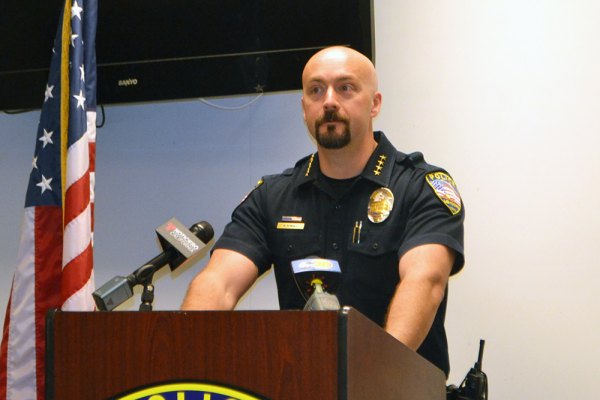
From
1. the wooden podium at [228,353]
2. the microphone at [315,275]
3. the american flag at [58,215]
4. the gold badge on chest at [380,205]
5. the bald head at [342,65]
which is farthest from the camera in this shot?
the american flag at [58,215]

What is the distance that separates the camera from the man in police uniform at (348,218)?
8.02 feet

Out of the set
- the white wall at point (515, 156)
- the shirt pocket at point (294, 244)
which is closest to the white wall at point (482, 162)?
the white wall at point (515, 156)

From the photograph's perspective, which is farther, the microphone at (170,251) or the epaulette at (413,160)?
the epaulette at (413,160)

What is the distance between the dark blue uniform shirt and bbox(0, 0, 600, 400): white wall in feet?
2.11

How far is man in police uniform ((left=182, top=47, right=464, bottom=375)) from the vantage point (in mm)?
2443

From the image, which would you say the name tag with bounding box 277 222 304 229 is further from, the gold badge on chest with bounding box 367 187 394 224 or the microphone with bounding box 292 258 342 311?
the microphone with bounding box 292 258 342 311

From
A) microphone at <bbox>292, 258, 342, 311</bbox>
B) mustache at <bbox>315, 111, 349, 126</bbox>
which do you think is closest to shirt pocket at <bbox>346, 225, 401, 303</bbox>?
mustache at <bbox>315, 111, 349, 126</bbox>

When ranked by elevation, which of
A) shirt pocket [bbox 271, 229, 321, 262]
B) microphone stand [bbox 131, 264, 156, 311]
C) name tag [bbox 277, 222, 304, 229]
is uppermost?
name tag [bbox 277, 222, 304, 229]

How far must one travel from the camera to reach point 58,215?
3.03 m

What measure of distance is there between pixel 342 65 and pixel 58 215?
106 cm

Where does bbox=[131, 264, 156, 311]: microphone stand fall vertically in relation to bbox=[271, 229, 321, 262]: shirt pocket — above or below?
below

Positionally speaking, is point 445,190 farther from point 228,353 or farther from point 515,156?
point 228,353

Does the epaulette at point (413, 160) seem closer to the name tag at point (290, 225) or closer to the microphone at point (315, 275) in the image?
the name tag at point (290, 225)

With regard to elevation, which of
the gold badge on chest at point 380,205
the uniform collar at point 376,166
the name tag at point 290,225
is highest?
the uniform collar at point 376,166
